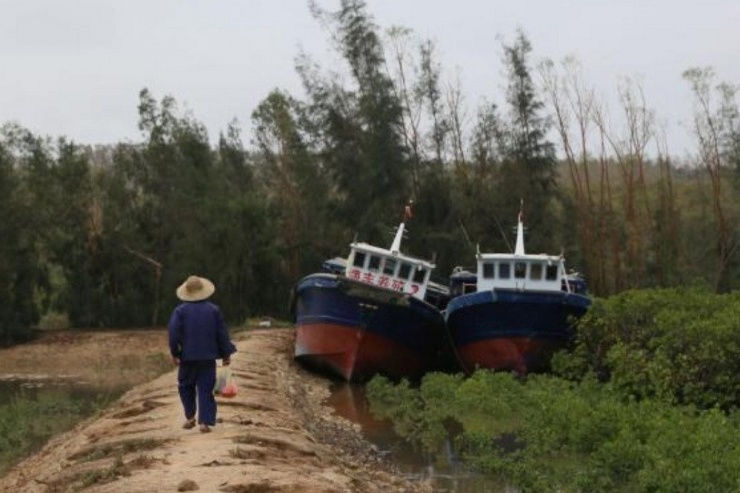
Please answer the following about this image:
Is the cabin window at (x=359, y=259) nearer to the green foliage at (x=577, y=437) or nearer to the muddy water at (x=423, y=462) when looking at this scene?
the muddy water at (x=423, y=462)

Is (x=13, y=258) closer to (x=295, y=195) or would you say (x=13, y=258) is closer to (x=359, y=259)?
(x=295, y=195)

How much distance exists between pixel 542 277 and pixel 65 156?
27906 mm

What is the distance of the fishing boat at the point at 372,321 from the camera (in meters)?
24.9

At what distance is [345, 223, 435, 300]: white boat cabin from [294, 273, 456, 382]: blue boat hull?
106cm

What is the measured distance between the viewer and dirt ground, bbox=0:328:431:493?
8.52 m

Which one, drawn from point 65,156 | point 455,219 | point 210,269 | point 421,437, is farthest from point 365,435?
point 65,156

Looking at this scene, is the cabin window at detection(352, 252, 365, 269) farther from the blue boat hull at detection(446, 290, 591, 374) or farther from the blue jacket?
the blue jacket

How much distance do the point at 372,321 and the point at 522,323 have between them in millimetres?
3791

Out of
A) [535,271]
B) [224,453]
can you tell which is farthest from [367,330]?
[224,453]

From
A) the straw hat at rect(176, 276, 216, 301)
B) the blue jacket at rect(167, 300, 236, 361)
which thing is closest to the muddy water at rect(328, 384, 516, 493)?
the blue jacket at rect(167, 300, 236, 361)

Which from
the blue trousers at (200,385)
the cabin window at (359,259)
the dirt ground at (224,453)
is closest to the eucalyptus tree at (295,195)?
the cabin window at (359,259)

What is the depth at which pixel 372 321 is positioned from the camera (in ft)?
81.7

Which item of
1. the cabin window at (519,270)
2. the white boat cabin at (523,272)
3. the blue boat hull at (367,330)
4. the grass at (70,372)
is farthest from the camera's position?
the cabin window at (519,270)

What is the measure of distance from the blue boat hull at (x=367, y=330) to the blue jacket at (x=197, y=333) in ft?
47.1
